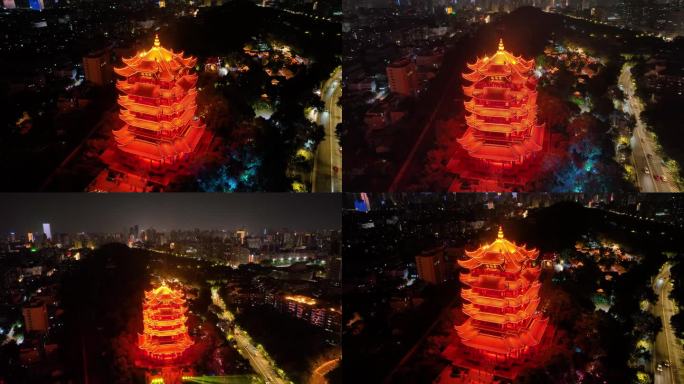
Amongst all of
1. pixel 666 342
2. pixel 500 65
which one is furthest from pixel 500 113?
pixel 666 342

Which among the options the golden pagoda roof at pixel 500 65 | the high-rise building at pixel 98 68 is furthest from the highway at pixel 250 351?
the golden pagoda roof at pixel 500 65

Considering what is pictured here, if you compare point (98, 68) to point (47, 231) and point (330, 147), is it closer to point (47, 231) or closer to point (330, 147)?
point (47, 231)

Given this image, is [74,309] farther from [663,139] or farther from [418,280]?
[663,139]

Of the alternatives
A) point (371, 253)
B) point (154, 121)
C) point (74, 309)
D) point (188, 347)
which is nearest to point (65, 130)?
point (154, 121)

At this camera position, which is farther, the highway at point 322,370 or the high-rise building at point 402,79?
the high-rise building at point 402,79

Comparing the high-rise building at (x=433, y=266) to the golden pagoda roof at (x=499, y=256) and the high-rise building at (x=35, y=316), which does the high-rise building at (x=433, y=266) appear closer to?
the golden pagoda roof at (x=499, y=256)
